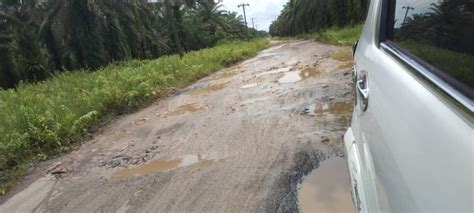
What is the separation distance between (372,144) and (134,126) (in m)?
6.39

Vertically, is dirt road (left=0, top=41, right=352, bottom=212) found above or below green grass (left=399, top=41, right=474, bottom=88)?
below

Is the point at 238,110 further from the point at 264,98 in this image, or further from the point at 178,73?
the point at 178,73

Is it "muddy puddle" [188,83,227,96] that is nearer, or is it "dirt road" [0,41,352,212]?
"dirt road" [0,41,352,212]

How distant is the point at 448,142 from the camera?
0.95 meters

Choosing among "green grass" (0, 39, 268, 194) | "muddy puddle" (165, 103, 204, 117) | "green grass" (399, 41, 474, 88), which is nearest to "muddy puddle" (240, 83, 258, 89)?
"muddy puddle" (165, 103, 204, 117)

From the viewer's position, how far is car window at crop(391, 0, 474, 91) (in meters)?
1.15

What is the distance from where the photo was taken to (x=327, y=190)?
12.2 feet

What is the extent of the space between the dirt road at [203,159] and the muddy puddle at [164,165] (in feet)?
0.04

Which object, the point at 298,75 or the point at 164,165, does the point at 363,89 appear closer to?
the point at 164,165

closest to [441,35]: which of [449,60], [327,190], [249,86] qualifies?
[449,60]

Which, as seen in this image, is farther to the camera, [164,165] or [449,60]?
[164,165]

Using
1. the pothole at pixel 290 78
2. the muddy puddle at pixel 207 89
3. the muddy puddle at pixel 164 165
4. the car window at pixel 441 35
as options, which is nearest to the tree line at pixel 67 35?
the muddy puddle at pixel 207 89

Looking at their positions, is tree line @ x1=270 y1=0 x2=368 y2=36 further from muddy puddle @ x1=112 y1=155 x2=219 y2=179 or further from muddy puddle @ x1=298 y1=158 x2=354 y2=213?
muddy puddle @ x1=298 y1=158 x2=354 y2=213

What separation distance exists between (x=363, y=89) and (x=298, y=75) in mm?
9068
